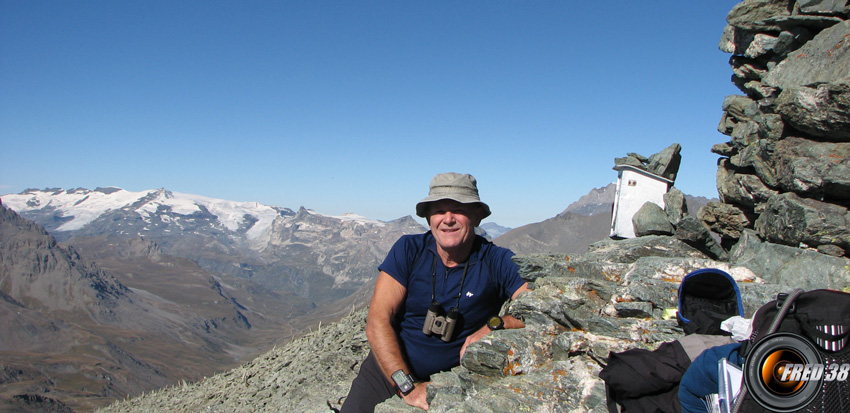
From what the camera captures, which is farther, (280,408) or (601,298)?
(280,408)

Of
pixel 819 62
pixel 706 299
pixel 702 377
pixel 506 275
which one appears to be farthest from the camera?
pixel 819 62

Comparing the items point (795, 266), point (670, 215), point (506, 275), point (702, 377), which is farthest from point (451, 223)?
point (670, 215)

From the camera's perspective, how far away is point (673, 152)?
52.9 feet

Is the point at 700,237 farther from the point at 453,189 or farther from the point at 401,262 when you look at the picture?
the point at 401,262

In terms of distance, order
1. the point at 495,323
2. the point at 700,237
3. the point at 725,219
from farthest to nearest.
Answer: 1. the point at 725,219
2. the point at 700,237
3. the point at 495,323

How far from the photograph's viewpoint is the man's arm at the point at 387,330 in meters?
6.05

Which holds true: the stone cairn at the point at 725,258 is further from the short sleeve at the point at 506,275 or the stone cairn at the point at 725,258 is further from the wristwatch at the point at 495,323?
the short sleeve at the point at 506,275

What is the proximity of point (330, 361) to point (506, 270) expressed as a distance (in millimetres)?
8969

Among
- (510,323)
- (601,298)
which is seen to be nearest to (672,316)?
(601,298)

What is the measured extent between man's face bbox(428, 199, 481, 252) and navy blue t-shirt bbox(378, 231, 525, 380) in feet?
0.97

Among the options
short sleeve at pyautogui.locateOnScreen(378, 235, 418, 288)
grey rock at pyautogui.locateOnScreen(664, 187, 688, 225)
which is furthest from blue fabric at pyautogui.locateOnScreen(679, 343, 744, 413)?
grey rock at pyautogui.locateOnScreen(664, 187, 688, 225)

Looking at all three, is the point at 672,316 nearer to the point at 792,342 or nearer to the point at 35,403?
the point at 792,342

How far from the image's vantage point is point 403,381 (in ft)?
19.5

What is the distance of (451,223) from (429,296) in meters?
0.94
